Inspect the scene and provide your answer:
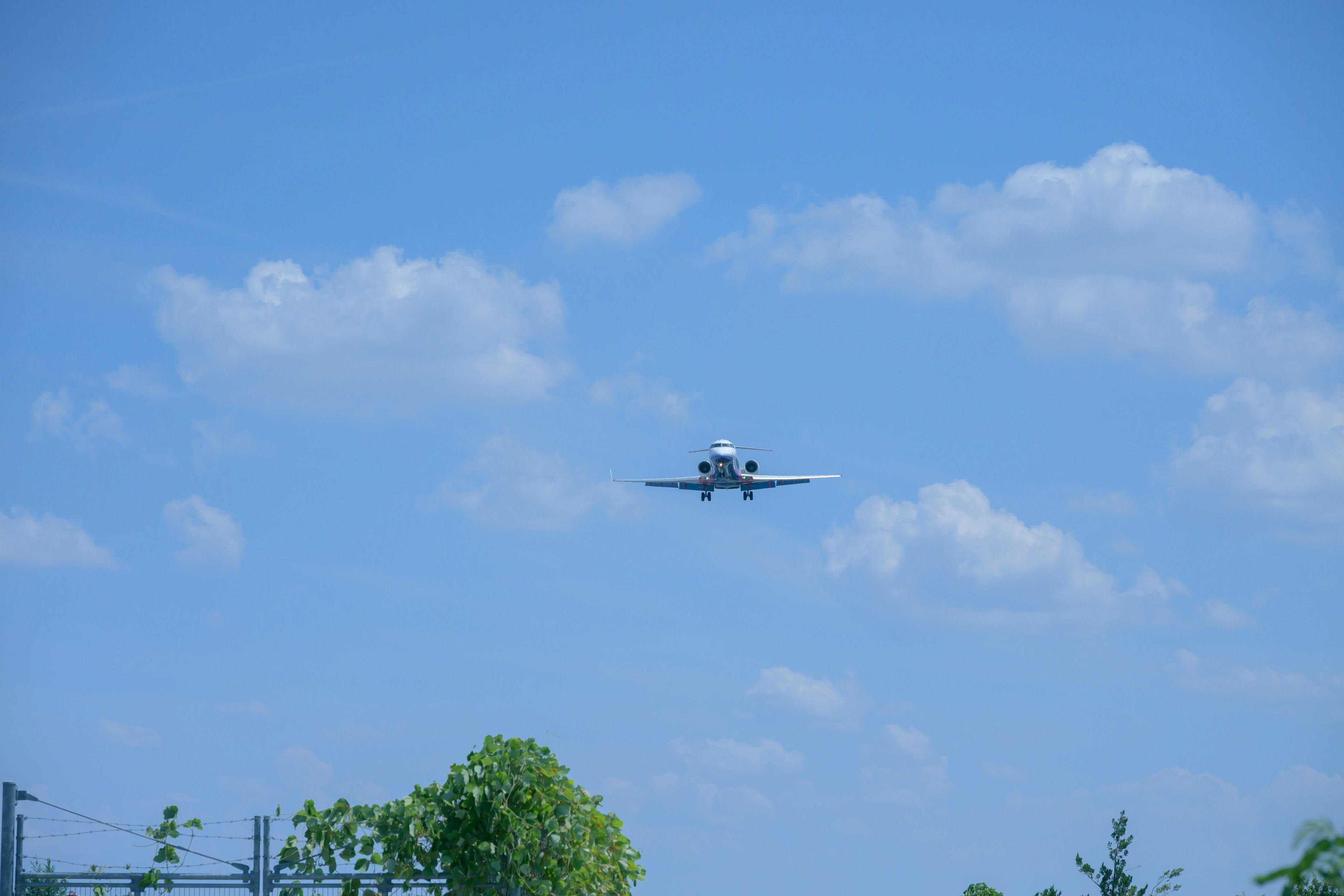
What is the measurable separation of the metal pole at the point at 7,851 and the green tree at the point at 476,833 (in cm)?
459

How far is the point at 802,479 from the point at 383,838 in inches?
2304

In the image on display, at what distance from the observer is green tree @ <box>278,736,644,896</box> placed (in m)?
19.4

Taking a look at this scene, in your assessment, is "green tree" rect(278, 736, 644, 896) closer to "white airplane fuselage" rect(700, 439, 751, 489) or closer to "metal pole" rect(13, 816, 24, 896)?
"metal pole" rect(13, 816, 24, 896)

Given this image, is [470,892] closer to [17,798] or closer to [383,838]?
[383,838]

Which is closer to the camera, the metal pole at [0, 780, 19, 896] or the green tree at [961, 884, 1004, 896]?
the metal pole at [0, 780, 19, 896]

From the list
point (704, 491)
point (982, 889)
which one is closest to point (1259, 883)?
point (982, 889)

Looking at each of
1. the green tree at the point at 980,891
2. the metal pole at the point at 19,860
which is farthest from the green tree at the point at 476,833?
the green tree at the point at 980,891

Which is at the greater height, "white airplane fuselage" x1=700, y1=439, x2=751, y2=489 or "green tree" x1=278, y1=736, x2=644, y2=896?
"white airplane fuselage" x1=700, y1=439, x2=751, y2=489

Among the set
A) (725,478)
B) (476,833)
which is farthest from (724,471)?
(476,833)

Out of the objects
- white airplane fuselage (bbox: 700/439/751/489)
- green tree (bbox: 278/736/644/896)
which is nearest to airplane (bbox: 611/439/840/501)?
white airplane fuselage (bbox: 700/439/751/489)

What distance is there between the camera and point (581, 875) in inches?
772

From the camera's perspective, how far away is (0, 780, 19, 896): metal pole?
1988 centimetres

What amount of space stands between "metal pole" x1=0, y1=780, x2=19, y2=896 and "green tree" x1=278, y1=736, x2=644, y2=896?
4.59m

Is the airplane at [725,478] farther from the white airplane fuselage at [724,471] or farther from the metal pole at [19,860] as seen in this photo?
the metal pole at [19,860]
